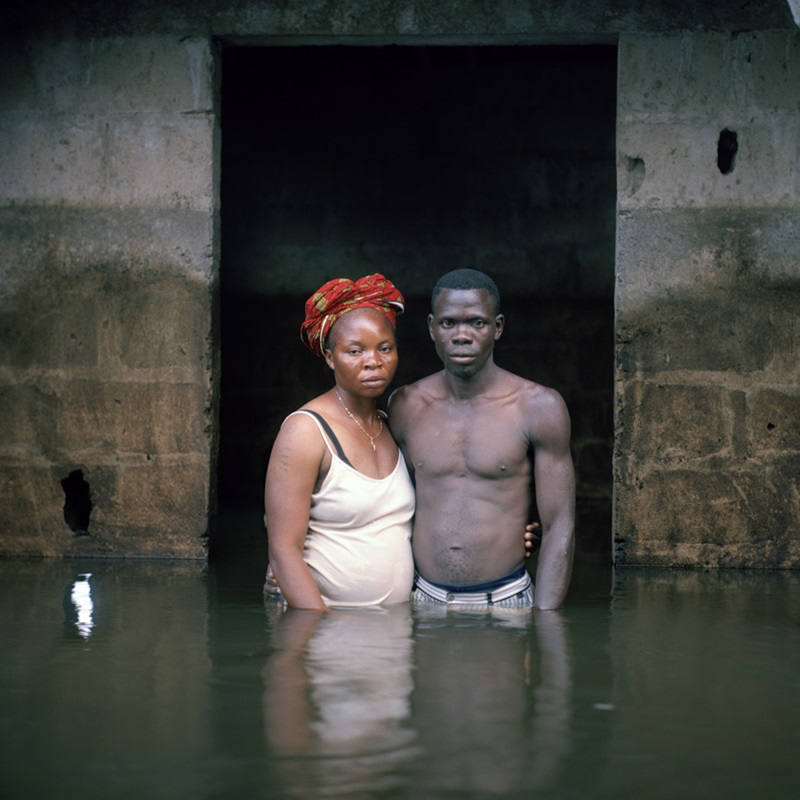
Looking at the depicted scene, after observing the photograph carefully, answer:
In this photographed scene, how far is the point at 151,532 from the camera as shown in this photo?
6457 mm

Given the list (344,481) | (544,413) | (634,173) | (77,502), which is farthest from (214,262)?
(544,413)

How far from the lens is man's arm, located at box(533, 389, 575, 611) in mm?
4516

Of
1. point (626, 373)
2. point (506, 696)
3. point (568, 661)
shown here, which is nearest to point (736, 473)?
point (626, 373)

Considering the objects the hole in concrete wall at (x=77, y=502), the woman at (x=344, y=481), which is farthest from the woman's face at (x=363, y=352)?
the hole in concrete wall at (x=77, y=502)

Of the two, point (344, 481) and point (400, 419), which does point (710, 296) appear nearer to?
point (400, 419)

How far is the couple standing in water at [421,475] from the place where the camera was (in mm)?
4418

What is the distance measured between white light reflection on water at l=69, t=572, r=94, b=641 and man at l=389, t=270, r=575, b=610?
1.25m

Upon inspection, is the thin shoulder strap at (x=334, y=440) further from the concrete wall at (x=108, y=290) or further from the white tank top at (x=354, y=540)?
the concrete wall at (x=108, y=290)

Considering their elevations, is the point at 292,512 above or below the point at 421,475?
below

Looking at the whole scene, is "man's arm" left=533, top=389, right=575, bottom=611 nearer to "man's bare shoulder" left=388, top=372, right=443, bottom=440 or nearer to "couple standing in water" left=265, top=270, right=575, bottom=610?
"couple standing in water" left=265, top=270, right=575, bottom=610

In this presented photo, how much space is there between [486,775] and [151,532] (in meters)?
4.11

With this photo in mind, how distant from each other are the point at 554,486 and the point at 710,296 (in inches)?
85.2

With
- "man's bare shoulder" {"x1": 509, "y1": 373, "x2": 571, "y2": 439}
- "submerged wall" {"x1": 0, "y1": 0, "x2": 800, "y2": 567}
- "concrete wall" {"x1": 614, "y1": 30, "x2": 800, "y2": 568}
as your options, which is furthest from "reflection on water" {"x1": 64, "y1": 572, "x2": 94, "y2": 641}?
"concrete wall" {"x1": 614, "y1": 30, "x2": 800, "y2": 568}

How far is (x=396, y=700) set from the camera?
3.26m
